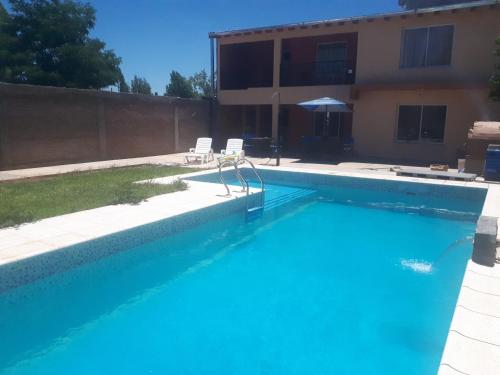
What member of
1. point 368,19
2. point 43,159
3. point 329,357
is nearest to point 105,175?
point 43,159

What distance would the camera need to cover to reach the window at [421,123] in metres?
15.1

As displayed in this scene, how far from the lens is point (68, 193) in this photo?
7.89 m

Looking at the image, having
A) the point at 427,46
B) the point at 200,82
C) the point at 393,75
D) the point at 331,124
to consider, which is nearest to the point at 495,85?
the point at 427,46

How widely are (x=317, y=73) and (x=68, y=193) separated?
46.0 ft

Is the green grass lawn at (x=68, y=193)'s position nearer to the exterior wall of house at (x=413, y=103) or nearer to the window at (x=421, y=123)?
the exterior wall of house at (x=413, y=103)

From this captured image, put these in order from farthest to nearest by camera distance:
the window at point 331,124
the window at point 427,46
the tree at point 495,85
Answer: the window at point 331,124 < the window at point 427,46 < the tree at point 495,85

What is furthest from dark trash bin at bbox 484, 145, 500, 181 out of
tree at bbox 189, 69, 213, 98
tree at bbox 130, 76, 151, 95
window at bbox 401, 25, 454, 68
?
tree at bbox 130, 76, 151, 95

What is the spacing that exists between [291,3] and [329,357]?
20.3 meters

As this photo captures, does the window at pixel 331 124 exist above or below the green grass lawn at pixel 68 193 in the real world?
above

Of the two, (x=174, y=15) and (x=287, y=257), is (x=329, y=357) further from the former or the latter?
(x=174, y=15)

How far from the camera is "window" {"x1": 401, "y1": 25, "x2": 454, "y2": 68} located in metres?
14.7

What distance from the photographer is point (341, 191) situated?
1070cm

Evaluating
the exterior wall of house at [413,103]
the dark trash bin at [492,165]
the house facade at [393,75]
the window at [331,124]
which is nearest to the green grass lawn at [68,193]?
the house facade at [393,75]

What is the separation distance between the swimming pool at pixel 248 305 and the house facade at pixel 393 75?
8691mm
